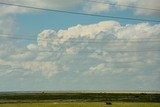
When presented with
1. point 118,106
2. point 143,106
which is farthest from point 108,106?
point 143,106

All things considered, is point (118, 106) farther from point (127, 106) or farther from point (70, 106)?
point (70, 106)

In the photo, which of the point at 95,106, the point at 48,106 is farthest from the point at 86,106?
the point at 48,106

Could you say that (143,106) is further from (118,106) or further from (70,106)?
(70,106)

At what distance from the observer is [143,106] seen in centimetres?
8944

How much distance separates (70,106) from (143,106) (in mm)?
16666

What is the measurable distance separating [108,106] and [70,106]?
869 cm

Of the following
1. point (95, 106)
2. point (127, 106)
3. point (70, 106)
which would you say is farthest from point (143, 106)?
point (70, 106)

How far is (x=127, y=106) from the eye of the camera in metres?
88.7

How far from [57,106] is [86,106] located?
6.31 metres

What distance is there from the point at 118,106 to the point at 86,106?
7.48 meters

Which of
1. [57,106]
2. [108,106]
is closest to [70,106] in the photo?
[57,106]

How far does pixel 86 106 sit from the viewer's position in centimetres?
8656

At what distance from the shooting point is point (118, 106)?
88688 mm

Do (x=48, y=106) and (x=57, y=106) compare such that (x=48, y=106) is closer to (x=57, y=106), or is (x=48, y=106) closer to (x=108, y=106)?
(x=57, y=106)
